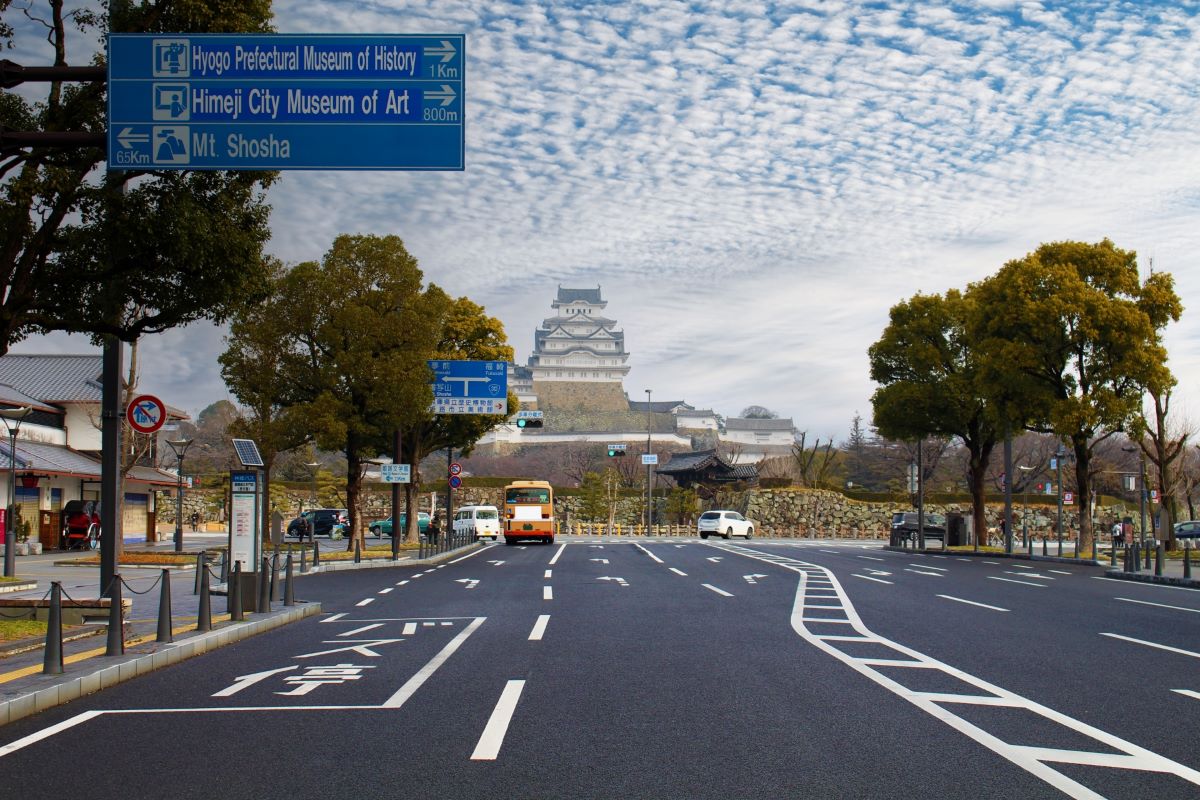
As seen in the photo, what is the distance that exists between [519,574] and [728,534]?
35.0 m

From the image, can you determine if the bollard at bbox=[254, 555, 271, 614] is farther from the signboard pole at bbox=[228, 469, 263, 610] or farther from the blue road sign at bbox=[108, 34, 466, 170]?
the blue road sign at bbox=[108, 34, 466, 170]

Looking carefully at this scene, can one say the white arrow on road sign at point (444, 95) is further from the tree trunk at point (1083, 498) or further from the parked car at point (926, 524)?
the parked car at point (926, 524)

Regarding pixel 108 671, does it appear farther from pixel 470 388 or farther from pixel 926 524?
pixel 926 524

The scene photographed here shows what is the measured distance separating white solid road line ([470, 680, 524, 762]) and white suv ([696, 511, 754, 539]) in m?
49.6

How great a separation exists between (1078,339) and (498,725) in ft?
103

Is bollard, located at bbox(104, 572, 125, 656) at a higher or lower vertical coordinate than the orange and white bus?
higher

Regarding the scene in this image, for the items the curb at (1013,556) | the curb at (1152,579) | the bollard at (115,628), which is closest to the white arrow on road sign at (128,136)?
the bollard at (115,628)

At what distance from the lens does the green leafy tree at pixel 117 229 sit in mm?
12703

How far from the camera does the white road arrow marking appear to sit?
8875mm

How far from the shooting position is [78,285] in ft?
45.2

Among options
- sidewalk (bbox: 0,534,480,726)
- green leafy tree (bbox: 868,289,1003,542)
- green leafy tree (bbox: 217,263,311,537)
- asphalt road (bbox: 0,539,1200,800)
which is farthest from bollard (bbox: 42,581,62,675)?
green leafy tree (bbox: 868,289,1003,542)

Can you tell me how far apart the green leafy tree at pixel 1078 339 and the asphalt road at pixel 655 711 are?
63.0ft

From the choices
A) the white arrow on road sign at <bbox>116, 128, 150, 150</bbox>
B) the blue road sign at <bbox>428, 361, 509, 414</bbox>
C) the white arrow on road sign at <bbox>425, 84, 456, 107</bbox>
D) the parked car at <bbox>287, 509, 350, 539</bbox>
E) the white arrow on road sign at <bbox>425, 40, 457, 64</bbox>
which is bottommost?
the parked car at <bbox>287, 509, 350, 539</bbox>

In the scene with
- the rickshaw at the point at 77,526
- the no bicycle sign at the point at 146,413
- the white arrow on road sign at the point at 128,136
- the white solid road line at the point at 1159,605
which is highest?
the white arrow on road sign at the point at 128,136
